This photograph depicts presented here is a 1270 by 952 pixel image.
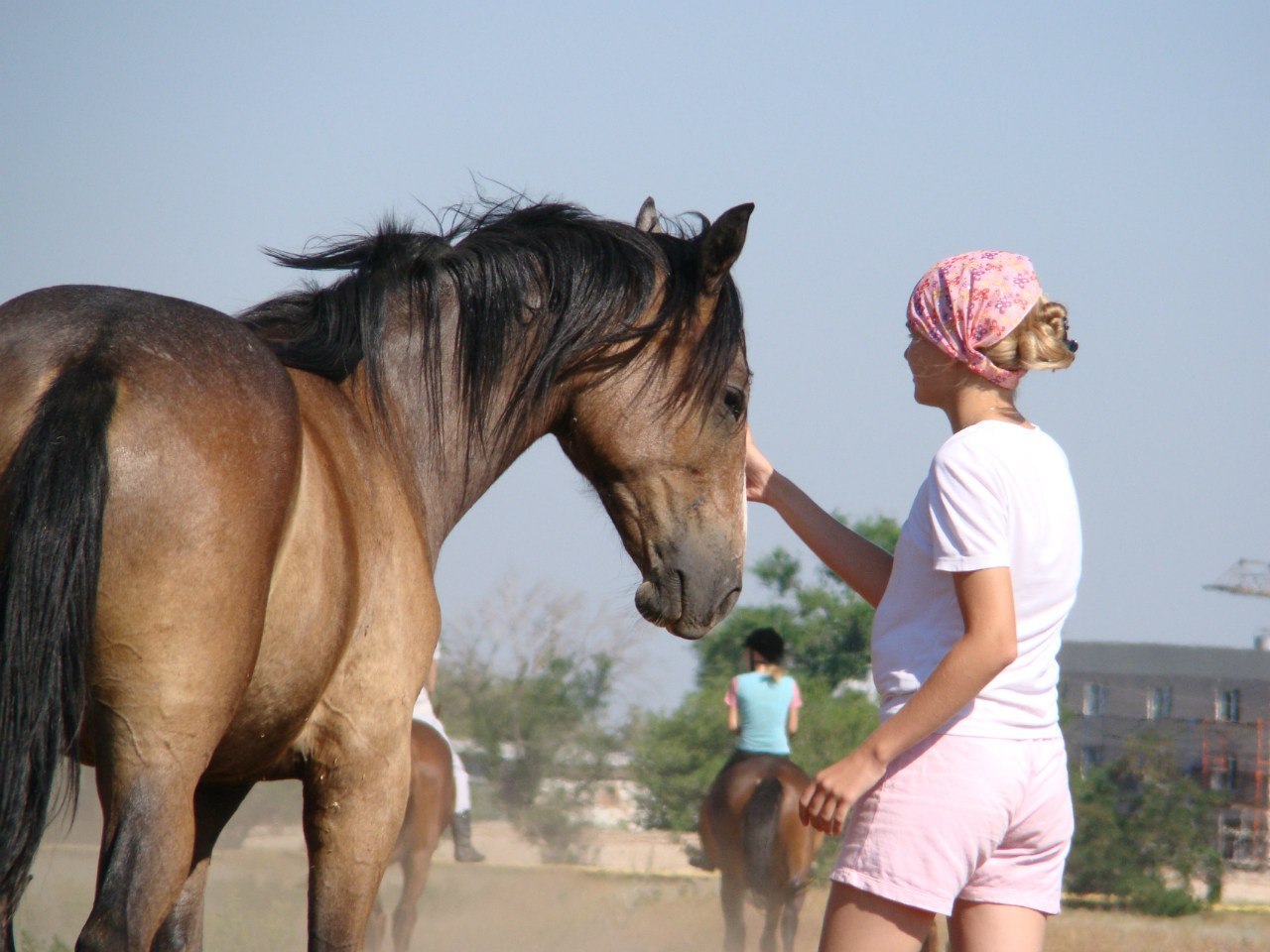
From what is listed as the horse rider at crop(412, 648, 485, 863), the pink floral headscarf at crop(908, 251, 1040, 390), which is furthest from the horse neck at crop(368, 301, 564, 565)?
the horse rider at crop(412, 648, 485, 863)

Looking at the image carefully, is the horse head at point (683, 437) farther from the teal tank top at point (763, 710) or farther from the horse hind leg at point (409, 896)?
the teal tank top at point (763, 710)

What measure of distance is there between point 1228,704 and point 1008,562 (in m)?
27.2

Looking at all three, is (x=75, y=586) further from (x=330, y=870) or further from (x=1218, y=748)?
(x=1218, y=748)

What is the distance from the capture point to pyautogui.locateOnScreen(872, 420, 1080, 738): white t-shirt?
2293 millimetres

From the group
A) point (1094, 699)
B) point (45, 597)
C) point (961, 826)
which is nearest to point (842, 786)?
point (961, 826)

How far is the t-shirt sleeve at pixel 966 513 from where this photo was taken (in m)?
2.23

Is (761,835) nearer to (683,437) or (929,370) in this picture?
(683,437)

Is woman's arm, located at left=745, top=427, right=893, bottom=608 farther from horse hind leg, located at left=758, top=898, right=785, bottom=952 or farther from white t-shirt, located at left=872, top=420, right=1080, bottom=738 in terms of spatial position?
horse hind leg, located at left=758, top=898, right=785, bottom=952

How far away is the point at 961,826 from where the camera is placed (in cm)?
226

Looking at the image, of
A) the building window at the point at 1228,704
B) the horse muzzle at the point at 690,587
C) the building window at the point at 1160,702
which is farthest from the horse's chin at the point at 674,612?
the building window at the point at 1160,702

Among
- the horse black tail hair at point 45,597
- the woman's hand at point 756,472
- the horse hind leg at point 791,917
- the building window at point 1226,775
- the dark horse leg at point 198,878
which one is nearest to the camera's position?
the horse black tail hair at point 45,597

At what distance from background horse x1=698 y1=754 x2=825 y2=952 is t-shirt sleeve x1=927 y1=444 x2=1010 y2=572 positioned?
23.1 feet

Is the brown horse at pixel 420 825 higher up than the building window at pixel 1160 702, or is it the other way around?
the brown horse at pixel 420 825

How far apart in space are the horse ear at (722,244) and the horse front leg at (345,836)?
1.22 metres
